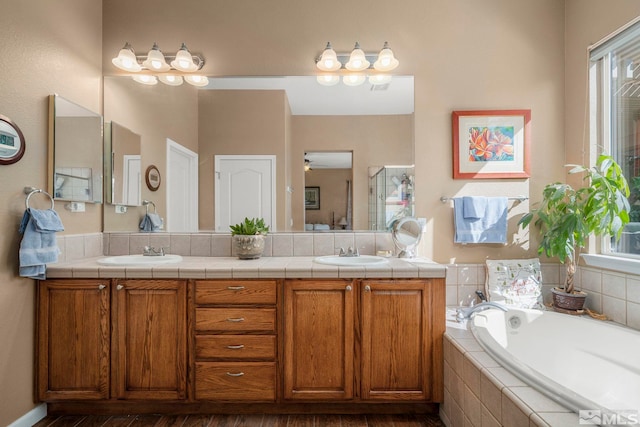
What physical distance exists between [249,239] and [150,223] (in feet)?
2.76

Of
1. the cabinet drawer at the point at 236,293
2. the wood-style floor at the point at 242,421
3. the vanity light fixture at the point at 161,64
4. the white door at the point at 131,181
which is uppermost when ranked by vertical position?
the vanity light fixture at the point at 161,64

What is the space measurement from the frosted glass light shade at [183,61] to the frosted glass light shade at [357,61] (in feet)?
3.66

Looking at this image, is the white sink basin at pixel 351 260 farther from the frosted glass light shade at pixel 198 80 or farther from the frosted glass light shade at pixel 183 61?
the frosted glass light shade at pixel 183 61

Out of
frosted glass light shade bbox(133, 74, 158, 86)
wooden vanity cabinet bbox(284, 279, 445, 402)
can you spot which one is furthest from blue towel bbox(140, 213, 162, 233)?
wooden vanity cabinet bbox(284, 279, 445, 402)

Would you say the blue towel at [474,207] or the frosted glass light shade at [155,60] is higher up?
the frosted glass light shade at [155,60]

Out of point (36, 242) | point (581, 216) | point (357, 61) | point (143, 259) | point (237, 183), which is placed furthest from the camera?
point (237, 183)

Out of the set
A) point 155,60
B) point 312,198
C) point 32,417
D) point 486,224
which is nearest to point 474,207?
point 486,224

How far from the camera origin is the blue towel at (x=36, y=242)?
5.42 feet

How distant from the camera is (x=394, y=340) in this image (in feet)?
5.85

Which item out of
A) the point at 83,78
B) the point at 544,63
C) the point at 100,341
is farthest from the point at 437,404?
the point at 83,78

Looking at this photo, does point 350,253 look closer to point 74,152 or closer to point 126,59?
point 74,152

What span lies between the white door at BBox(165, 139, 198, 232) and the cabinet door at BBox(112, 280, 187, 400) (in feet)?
2.17

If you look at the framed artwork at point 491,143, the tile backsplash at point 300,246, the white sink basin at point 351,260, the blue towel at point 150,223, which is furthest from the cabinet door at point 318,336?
the framed artwork at point 491,143

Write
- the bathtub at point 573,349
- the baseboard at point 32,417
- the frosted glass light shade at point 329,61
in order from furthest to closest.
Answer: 1. the frosted glass light shade at point 329,61
2. the baseboard at point 32,417
3. the bathtub at point 573,349
